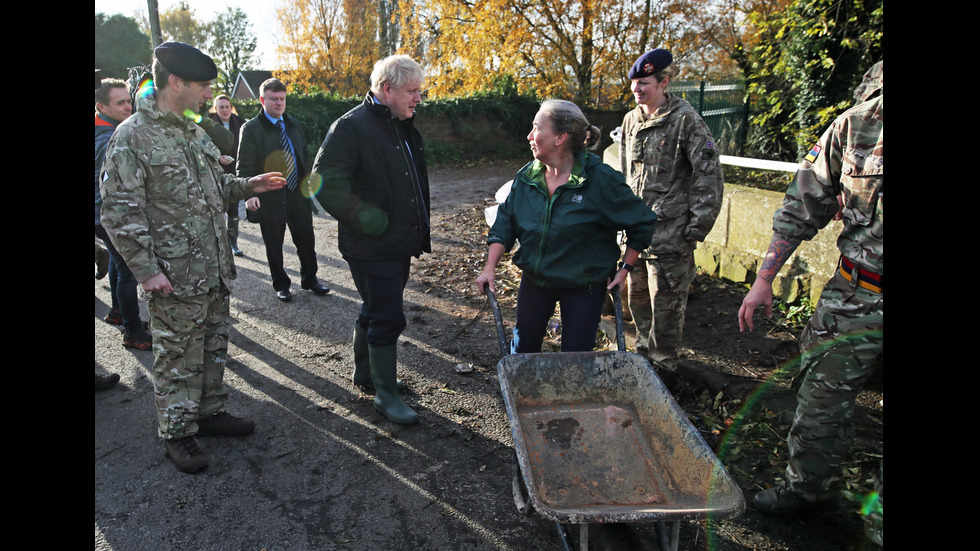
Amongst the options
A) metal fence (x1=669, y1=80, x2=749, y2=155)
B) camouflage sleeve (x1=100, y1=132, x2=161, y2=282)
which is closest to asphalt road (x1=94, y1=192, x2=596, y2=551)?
camouflage sleeve (x1=100, y1=132, x2=161, y2=282)

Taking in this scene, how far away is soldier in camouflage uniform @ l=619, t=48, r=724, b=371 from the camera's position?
12.8ft

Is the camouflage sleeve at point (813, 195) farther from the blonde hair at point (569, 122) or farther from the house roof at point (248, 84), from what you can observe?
the house roof at point (248, 84)

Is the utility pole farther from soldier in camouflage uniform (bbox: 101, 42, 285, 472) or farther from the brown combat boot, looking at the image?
the brown combat boot

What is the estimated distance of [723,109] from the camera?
11039 millimetres

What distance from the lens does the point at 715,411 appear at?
4055mm

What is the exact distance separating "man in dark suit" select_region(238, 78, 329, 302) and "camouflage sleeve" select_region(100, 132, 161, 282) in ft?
9.62

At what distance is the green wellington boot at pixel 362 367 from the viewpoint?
14.0 feet

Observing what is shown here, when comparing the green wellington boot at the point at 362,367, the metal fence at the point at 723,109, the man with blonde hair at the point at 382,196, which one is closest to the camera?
the man with blonde hair at the point at 382,196

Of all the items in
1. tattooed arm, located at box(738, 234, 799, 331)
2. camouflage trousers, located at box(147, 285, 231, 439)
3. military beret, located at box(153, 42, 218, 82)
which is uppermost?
military beret, located at box(153, 42, 218, 82)

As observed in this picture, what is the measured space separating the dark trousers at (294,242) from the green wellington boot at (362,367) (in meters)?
2.27

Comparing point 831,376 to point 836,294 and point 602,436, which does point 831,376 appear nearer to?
point 836,294

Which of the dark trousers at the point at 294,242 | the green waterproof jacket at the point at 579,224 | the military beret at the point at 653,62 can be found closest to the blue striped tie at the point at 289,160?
the dark trousers at the point at 294,242

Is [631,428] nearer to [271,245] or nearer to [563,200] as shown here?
[563,200]

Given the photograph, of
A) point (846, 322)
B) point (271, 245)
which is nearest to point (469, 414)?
point (846, 322)
